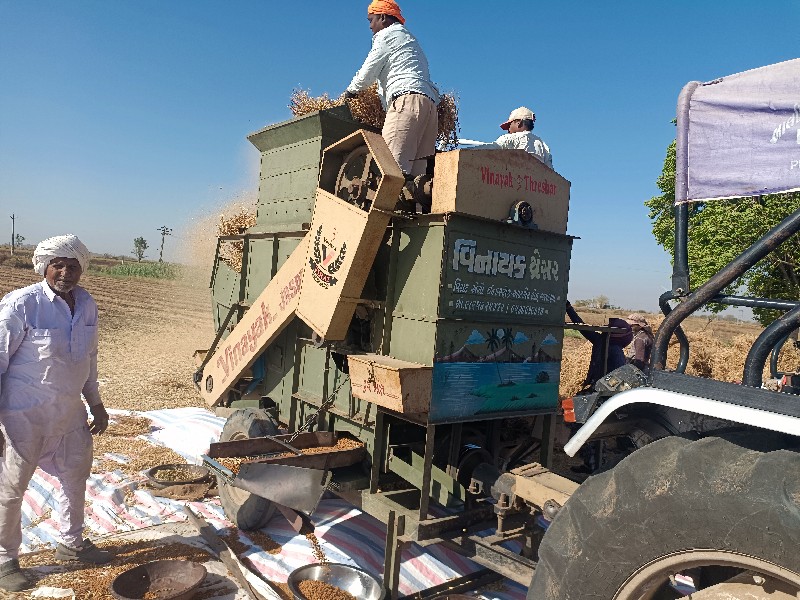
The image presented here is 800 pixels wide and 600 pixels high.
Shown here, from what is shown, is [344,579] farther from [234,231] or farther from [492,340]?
[234,231]

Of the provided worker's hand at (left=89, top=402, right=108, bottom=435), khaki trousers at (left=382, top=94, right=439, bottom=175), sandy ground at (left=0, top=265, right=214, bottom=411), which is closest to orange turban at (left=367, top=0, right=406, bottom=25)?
khaki trousers at (left=382, top=94, right=439, bottom=175)

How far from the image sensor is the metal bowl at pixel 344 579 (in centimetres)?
400

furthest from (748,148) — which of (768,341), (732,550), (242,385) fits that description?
(242,385)

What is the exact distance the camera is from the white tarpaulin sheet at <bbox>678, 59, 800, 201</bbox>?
6.75 feet

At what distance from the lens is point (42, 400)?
4.25 m

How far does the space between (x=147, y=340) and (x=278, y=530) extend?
1490 centimetres

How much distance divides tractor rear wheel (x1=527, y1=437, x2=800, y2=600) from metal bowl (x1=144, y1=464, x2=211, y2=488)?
4.58 meters

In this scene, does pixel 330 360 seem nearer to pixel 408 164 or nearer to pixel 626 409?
pixel 408 164

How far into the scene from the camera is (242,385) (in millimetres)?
6270

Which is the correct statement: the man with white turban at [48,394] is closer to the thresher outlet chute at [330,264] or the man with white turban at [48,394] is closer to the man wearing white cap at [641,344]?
the thresher outlet chute at [330,264]

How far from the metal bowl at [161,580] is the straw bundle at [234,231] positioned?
12.1ft

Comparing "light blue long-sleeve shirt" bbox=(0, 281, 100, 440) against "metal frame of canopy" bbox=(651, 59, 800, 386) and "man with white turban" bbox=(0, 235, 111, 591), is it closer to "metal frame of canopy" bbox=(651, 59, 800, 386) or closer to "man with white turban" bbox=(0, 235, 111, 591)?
"man with white turban" bbox=(0, 235, 111, 591)

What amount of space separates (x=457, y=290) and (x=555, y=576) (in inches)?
86.8

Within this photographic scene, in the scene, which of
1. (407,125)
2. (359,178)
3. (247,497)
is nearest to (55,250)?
(359,178)
